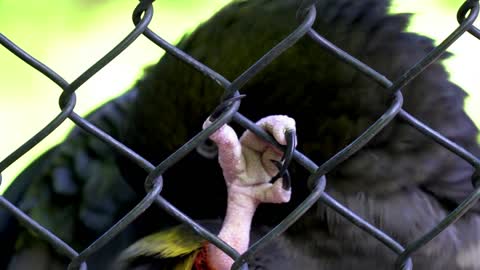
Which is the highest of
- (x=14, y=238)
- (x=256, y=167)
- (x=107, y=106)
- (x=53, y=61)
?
(x=256, y=167)

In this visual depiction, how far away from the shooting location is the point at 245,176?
3.33ft

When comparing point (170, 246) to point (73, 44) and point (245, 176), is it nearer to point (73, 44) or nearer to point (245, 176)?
point (245, 176)

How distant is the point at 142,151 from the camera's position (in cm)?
135

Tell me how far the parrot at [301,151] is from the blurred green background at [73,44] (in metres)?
0.79

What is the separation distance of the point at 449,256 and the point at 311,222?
0.60ft

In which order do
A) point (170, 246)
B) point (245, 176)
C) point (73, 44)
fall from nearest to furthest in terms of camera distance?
point (245, 176)
point (170, 246)
point (73, 44)

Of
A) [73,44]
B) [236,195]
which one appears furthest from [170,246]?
[73,44]

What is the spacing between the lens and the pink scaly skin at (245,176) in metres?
0.94

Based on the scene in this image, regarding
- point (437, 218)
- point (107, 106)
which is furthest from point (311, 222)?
point (107, 106)

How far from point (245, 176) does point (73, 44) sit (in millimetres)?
1397

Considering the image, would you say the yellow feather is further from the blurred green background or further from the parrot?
the blurred green background

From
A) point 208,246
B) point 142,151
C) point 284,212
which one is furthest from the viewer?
point 142,151

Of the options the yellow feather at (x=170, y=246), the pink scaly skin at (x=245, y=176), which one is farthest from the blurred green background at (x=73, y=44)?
the pink scaly skin at (x=245, y=176)

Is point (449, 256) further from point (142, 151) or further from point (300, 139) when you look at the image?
point (142, 151)
